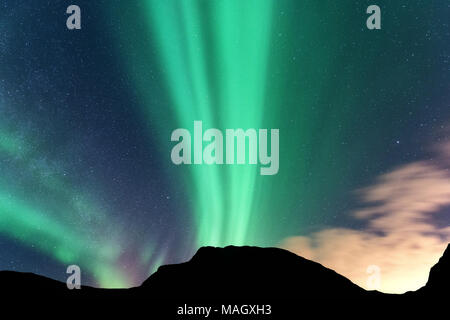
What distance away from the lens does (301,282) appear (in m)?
50.4

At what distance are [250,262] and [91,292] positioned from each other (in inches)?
928

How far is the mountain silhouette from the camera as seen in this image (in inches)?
1549

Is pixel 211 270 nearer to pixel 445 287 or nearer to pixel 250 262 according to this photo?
pixel 250 262

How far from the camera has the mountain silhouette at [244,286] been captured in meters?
39.3

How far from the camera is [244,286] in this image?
49.3 meters

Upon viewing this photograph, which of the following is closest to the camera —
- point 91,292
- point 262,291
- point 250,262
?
point 91,292
